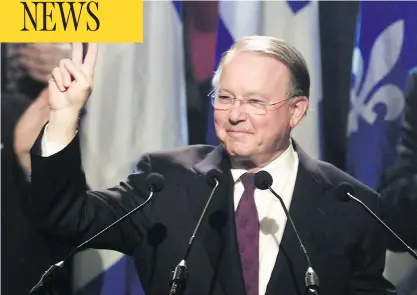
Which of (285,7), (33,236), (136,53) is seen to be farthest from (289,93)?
(33,236)

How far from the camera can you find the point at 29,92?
178cm

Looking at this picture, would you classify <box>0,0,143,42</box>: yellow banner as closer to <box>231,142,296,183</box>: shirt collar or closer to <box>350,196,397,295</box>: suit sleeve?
<box>231,142,296,183</box>: shirt collar

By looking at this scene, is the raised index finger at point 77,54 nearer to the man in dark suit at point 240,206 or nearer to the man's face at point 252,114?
the man in dark suit at point 240,206

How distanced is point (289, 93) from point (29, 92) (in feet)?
2.31

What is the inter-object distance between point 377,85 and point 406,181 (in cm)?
28

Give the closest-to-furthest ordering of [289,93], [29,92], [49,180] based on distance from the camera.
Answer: [49,180] < [289,93] < [29,92]

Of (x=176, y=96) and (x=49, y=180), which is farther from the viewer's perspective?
(x=176, y=96)

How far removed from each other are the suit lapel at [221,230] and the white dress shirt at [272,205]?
3 cm

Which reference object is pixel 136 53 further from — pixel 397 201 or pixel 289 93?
pixel 397 201

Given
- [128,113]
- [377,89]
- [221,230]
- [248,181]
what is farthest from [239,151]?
[377,89]

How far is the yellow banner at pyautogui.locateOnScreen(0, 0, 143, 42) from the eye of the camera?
1.78 m

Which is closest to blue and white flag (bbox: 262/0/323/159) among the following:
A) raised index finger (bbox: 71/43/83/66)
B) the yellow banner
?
the yellow banner

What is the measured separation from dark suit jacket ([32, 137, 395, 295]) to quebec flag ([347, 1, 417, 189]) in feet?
0.49

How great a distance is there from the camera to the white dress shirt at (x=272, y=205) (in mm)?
1591
